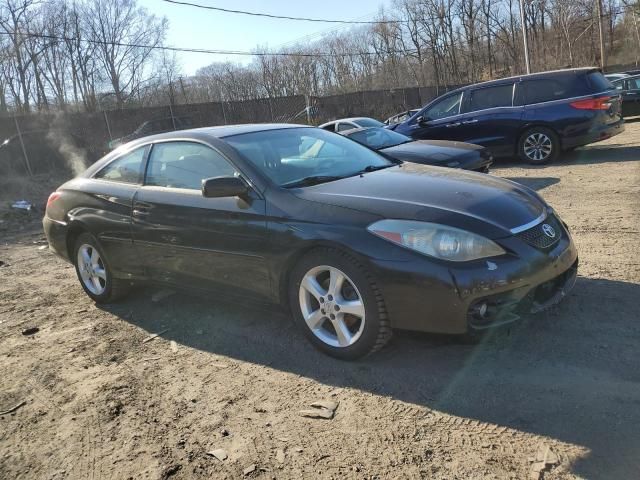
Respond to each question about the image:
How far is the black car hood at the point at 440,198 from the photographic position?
325 cm

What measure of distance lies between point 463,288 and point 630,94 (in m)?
16.5

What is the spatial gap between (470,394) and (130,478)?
176 centimetres

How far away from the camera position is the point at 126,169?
4.80 meters

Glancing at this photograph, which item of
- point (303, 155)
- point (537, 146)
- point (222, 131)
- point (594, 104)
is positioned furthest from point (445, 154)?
point (222, 131)

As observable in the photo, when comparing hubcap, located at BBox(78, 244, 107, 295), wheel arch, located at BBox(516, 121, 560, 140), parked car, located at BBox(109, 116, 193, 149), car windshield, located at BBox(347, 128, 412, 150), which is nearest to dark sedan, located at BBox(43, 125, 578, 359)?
hubcap, located at BBox(78, 244, 107, 295)

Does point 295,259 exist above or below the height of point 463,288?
above

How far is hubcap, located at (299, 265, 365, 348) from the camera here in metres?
3.36

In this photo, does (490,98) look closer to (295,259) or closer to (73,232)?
(73,232)

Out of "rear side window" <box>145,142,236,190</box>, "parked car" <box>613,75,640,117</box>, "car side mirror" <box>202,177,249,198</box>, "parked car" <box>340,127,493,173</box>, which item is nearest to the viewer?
"car side mirror" <box>202,177,249,198</box>

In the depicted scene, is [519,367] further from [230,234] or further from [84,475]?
[84,475]

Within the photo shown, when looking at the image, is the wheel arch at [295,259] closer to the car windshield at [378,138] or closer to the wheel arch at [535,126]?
the car windshield at [378,138]

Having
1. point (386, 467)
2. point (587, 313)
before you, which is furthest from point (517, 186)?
point (386, 467)

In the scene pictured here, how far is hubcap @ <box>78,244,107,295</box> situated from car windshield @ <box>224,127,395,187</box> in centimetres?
186

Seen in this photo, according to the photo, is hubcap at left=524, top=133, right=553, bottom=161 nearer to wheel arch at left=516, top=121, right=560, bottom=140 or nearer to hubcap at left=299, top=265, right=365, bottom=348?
wheel arch at left=516, top=121, right=560, bottom=140
